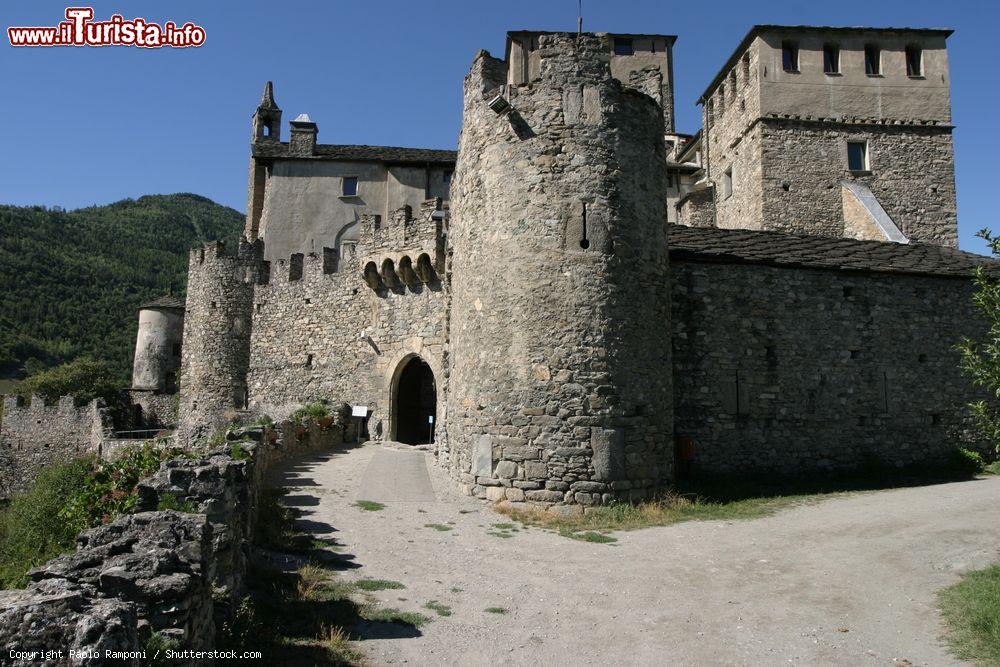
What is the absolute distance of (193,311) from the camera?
2630 centimetres

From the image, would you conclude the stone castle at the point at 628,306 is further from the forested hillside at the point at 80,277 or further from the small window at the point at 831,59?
the forested hillside at the point at 80,277

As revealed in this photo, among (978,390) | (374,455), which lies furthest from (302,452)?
(978,390)

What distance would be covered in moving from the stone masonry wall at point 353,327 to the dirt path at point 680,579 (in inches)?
306

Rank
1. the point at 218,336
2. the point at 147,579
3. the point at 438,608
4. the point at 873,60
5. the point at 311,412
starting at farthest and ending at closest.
Answer: the point at 218,336 < the point at 873,60 < the point at 311,412 < the point at 438,608 < the point at 147,579

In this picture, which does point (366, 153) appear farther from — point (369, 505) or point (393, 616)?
point (393, 616)

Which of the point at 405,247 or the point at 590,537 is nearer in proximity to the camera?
the point at 590,537

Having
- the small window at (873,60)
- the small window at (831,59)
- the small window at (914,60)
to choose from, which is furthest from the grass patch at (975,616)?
the small window at (914,60)

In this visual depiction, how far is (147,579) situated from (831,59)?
28.2 metres

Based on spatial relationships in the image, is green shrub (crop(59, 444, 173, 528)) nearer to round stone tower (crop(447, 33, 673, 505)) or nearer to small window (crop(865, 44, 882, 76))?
round stone tower (crop(447, 33, 673, 505))

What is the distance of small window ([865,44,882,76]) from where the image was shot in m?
24.8

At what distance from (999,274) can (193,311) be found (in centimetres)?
2588

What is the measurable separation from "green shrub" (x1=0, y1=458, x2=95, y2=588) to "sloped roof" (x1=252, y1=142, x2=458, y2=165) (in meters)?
21.8

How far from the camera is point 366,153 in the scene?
107 feet

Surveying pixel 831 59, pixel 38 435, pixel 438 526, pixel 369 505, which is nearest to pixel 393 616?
pixel 438 526
